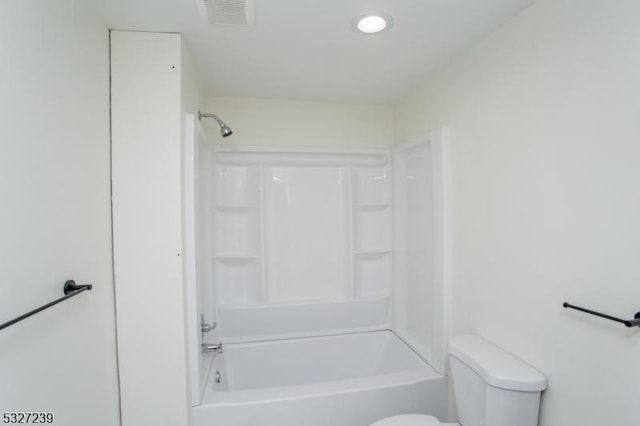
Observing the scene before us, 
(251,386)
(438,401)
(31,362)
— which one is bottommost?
(251,386)

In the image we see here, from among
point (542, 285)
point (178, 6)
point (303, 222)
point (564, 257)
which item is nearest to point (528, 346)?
point (542, 285)

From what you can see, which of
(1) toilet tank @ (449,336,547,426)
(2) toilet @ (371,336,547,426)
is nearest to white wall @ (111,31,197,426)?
(2) toilet @ (371,336,547,426)

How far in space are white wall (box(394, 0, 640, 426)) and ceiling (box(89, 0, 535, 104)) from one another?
0.20m

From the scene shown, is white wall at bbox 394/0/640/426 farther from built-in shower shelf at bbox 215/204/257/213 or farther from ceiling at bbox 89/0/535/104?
built-in shower shelf at bbox 215/204/257/213

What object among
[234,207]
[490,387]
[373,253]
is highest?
[234,207]

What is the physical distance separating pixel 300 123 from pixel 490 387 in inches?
81.3

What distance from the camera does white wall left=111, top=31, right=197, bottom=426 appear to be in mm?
1366

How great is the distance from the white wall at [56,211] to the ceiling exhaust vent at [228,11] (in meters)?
0.47

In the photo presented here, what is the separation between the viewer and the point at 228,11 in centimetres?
124

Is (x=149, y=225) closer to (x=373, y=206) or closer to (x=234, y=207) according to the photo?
(x=234, y=207)

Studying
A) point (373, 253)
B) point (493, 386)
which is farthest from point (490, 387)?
point (373, 253)

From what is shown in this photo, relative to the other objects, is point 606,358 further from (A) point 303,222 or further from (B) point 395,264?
(A) point 303,222

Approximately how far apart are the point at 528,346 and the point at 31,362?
179 cm

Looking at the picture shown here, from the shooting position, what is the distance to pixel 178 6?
48.2 inches
